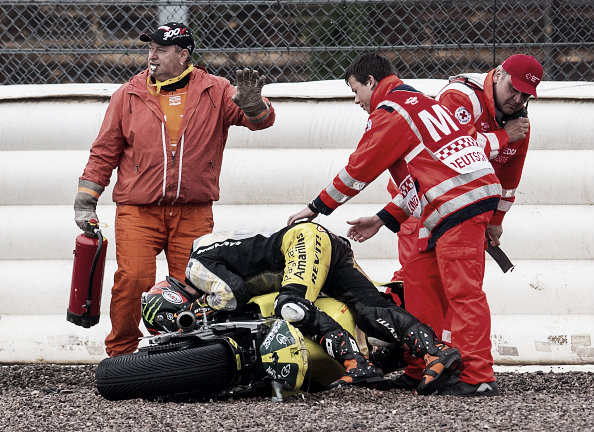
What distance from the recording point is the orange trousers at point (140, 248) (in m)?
5.44

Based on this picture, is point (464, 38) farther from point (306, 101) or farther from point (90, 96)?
point (90, 96)

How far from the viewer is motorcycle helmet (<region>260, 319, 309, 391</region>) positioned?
171 inches

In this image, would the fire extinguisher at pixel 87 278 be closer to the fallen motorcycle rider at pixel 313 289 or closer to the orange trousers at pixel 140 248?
the orange trousers at pixel 140 248

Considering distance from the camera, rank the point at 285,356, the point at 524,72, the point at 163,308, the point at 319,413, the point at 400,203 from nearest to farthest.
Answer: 1. the point at 319,413
2. the point at 285,356
3. the point at 163,308
4. the point at 524,72
5. the point at 400,203

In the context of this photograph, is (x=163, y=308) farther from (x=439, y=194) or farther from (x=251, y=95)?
(x=439, y=194)

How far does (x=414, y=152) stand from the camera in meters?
4.76

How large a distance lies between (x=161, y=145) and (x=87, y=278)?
83 cm

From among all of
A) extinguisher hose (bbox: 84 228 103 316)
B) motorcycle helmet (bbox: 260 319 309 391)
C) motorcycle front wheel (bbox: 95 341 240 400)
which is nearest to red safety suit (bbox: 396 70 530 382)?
motorcycle helmet (bbox: 260 319 309 391)

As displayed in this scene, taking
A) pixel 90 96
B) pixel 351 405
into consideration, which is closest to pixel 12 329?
pixel 90 96

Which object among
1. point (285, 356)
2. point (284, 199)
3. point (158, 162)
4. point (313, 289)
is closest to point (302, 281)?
point (313, 289)

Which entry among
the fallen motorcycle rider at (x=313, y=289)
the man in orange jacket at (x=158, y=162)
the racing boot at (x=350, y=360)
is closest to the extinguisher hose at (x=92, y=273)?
the man in orange jacket at (x=158, y=162)

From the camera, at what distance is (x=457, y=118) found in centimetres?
489

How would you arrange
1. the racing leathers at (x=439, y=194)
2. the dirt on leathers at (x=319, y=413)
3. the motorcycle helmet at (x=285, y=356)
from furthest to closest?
the racing leathers at (x=439, y=194), the motorcycle helmet at (x=285, y=356), the dirt on leathers at (x=319, y=413)

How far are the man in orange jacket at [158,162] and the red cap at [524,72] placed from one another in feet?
4.37
